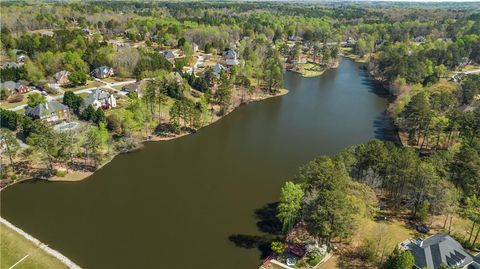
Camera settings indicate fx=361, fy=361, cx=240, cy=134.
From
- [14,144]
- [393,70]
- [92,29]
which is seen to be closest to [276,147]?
[14,144]

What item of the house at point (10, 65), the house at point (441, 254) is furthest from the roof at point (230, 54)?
the house at point (441, 254)

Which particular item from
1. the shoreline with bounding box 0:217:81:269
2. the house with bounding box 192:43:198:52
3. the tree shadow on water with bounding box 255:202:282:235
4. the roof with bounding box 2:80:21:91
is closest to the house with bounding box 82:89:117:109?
the roof with bounding box 2:80:21:91

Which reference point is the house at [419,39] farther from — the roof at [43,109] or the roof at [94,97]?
the roof at [43,109]

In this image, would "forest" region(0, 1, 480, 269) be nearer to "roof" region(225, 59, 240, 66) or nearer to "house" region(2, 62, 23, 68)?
"house" region(2, 62, 23, 68)

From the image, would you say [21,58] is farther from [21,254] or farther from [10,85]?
[21,254]

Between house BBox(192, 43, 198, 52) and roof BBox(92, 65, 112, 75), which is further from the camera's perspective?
house BBox(192, 43, 198, 52)
